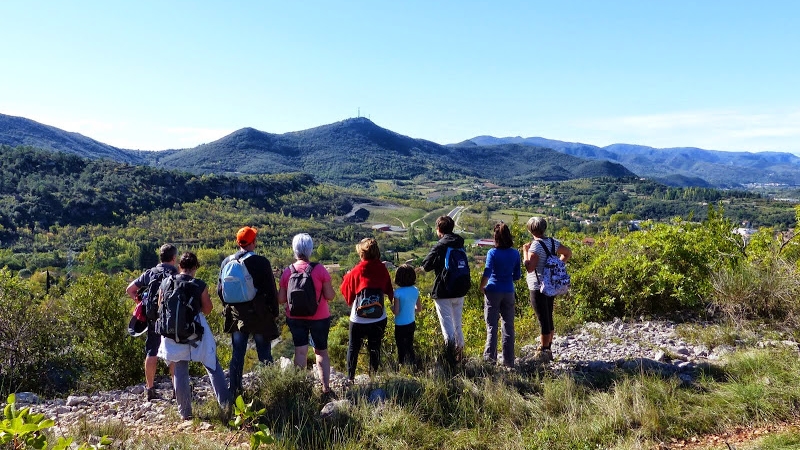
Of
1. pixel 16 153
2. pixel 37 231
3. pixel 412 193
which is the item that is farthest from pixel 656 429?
pixel 412 193

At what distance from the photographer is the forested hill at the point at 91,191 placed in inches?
3071

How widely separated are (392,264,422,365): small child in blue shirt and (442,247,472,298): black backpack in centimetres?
36

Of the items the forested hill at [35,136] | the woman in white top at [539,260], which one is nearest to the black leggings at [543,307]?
the woman in white top at [539,260]

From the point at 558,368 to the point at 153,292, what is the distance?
4.07m

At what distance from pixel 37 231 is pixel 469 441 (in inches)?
3636

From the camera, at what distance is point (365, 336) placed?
15.5ft

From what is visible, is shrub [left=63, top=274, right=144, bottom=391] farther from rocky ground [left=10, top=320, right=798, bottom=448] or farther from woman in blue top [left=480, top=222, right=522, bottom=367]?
woman in blue top [left=480, top=222, right=522, bottom=367]

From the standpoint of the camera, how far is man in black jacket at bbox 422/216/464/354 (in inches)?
194

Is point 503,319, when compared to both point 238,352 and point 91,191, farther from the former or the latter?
point 91,191

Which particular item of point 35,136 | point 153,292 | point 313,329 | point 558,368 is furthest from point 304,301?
point 35,136

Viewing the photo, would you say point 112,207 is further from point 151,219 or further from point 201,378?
point 201,378

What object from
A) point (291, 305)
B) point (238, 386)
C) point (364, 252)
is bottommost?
point (238, 386)

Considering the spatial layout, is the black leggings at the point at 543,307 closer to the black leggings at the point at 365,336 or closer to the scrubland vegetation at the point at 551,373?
the scrubland vegetation at the point at 551,373

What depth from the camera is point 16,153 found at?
3644 inches
